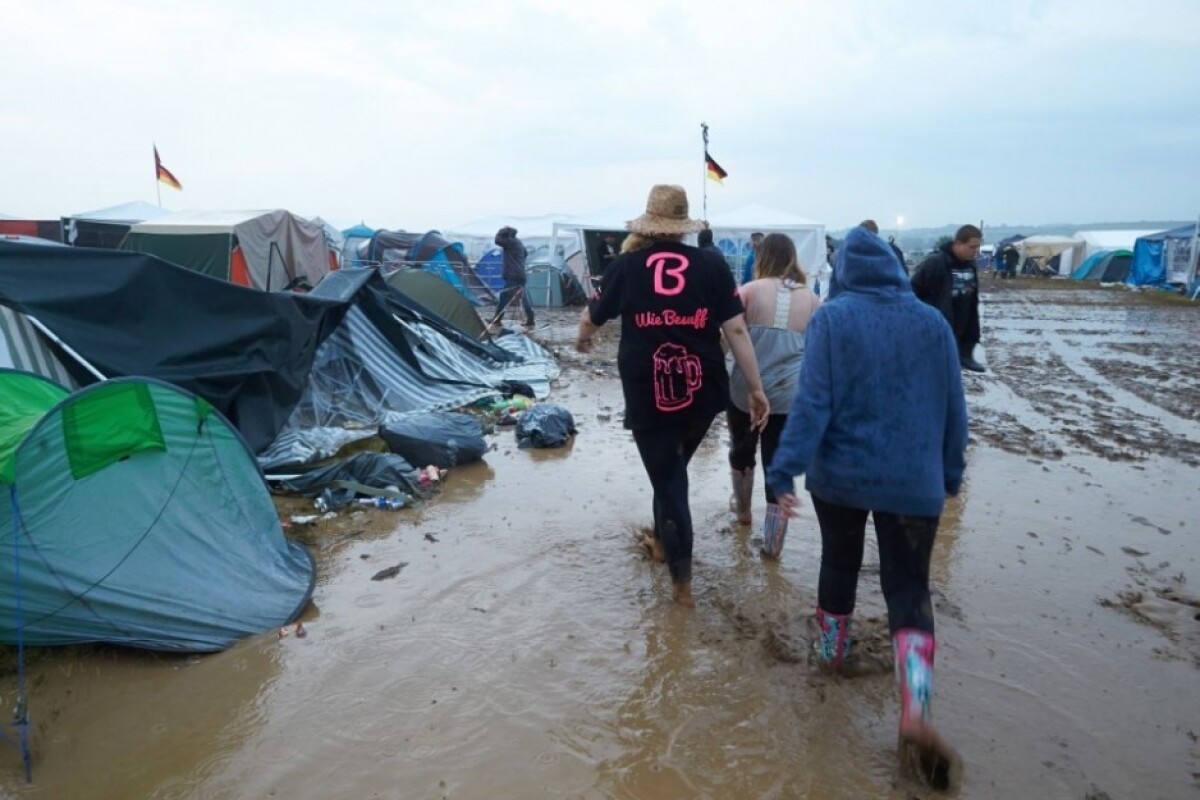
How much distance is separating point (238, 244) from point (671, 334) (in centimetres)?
1228

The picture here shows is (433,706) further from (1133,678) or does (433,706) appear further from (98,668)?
(1133,678)

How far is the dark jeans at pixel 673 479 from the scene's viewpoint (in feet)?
11.8

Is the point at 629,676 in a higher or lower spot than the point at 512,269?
lower

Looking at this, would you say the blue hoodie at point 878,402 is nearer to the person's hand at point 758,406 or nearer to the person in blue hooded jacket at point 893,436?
the person in blue hooded jacket at point 893,436

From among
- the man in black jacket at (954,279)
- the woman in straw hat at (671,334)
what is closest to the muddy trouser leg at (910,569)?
the woman in straw hat at (671,334)

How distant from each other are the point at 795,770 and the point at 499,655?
133cm

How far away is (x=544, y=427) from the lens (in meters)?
6.92

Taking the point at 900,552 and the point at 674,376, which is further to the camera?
the point at 674,376

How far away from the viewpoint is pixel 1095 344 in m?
14.1

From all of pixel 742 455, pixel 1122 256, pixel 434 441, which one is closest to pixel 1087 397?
pixel 742 455

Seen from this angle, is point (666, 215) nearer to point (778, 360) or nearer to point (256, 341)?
point (778, 360)

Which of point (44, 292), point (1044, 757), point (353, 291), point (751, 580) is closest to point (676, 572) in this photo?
point (751, 580)

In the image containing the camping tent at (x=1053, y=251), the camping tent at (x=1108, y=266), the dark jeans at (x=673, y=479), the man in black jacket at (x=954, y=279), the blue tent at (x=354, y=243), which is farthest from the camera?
the camping tent at (x=1053, y=251)

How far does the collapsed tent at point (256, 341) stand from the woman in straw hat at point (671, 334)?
10.7 ft
